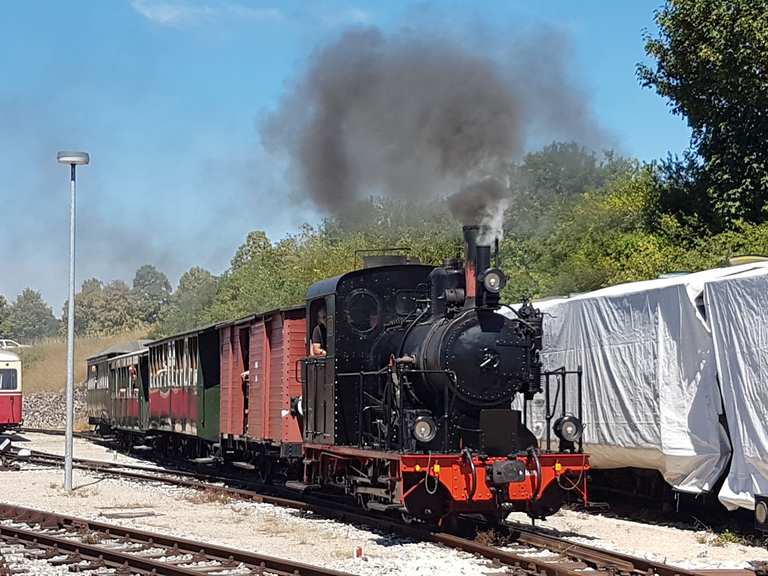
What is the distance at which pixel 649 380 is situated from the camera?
13.6 metres

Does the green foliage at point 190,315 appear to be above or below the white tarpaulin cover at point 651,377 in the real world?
above

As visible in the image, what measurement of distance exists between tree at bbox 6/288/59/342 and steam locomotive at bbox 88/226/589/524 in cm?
16547

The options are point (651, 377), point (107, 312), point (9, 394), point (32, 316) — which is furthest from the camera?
point (32, 316)

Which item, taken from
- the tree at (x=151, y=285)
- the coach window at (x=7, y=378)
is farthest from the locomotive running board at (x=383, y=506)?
the tree at (x=151, y=285)

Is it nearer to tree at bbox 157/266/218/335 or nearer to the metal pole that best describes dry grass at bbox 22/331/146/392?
tree at bbox 157/266/218/335

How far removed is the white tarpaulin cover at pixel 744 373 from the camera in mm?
11484

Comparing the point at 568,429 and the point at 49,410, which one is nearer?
the point at 568,429

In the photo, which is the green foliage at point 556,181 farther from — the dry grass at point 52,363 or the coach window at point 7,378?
the dry grass at point 52,363

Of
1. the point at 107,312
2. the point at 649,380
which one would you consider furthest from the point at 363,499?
the point at 107,312

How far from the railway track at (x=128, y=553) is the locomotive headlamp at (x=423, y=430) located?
6.44ft

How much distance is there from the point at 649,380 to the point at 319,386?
4079 mm

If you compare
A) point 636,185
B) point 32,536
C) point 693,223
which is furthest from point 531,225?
point 32,536

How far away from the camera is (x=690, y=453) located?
41.8 feet

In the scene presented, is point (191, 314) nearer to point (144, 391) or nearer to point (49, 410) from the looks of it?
point (49, 410)
